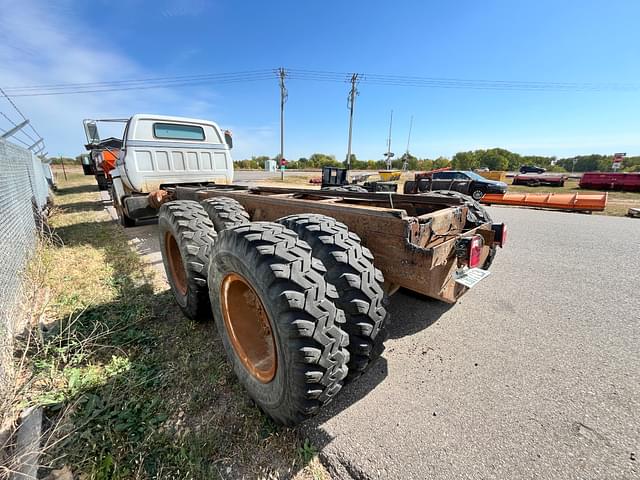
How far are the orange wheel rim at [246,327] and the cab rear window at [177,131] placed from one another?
4611 mm

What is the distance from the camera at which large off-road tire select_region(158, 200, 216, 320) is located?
2.42 meters

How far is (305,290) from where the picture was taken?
1.30 m

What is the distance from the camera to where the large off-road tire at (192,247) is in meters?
2.42

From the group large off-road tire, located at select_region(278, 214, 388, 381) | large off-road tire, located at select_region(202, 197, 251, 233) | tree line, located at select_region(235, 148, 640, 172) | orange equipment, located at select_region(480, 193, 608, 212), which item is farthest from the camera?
tree line, located at select_region(235, 148, 640, 172)

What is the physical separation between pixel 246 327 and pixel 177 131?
4.97 m

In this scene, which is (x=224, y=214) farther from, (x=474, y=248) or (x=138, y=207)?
(x=138, y=207)

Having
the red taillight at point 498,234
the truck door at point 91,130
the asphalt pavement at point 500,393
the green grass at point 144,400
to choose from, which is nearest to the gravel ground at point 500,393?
the asphalt pavement at point 500,393

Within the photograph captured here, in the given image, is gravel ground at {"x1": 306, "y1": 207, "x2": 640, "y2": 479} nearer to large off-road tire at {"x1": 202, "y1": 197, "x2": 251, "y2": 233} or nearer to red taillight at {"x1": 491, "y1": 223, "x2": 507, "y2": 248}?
red taillight at {"x1": 491, "y1": 223, "x2": 507, "y2": 248}

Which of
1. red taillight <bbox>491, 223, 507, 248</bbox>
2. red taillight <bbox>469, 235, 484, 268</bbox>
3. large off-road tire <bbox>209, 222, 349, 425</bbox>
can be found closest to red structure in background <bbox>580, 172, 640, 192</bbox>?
red taillight <bbox>491, 223, 507, 248</bbox>

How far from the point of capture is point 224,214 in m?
2.71

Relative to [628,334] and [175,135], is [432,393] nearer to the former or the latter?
[628,334]

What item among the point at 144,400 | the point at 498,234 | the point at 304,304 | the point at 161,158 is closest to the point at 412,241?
the point at 304,304

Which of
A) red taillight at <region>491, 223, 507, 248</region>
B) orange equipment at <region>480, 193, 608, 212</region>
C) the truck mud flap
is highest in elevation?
red taillight at <region>491, 223, 507, 248</region>

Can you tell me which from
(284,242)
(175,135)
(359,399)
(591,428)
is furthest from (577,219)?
(175,135)
